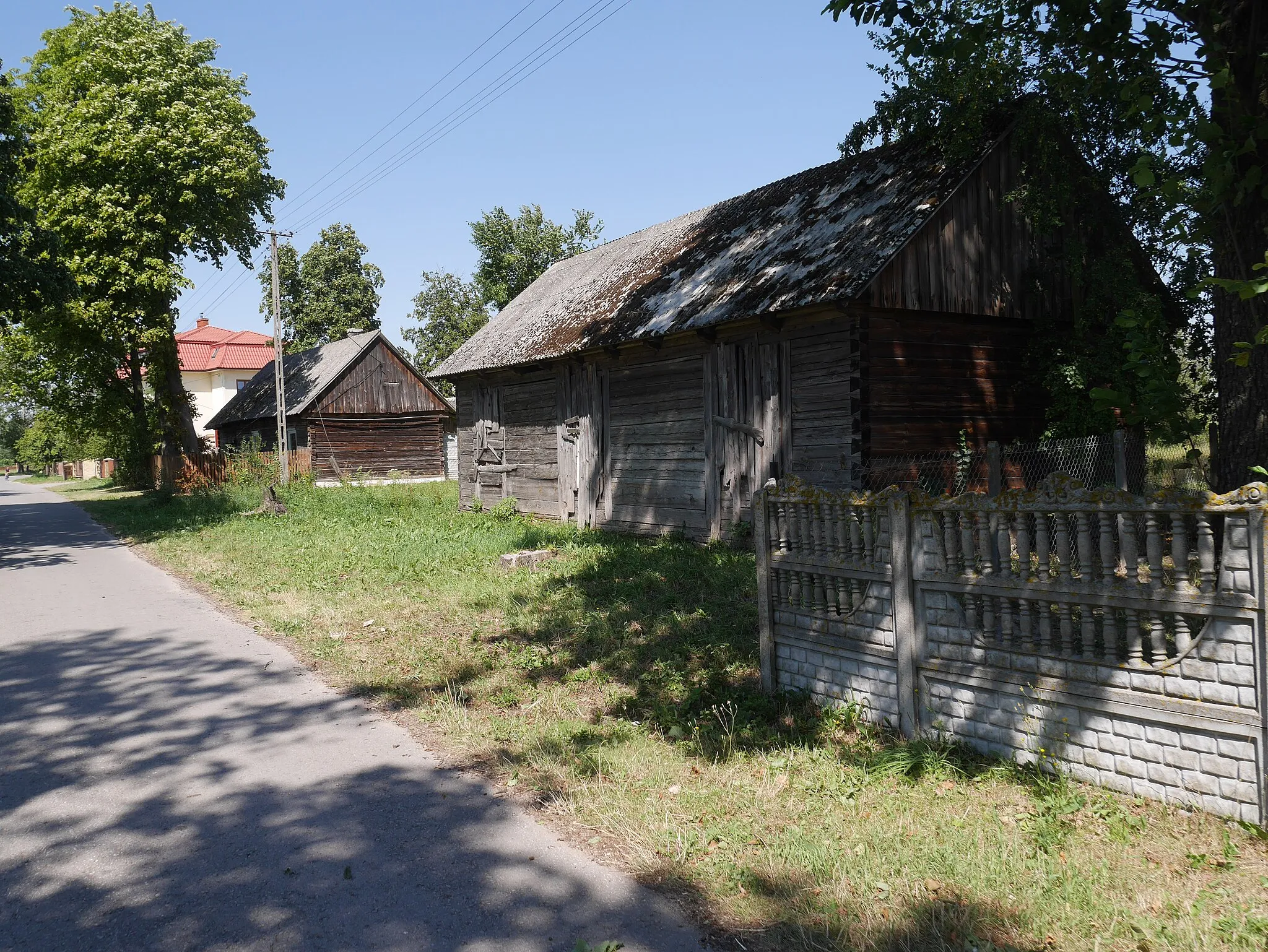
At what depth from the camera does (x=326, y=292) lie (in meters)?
54.3

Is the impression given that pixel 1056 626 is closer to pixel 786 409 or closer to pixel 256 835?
pixel 256 835

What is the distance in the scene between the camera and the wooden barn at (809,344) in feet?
40.0

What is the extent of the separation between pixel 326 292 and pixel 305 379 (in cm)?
1866

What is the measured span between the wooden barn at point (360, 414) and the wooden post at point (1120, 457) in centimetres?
2696

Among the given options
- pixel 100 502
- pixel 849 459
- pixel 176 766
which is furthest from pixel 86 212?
pixel 176 766

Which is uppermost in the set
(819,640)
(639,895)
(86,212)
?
(86,212)

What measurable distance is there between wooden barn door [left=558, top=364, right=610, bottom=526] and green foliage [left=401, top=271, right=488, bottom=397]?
4267cm

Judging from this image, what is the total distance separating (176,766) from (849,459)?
880cm

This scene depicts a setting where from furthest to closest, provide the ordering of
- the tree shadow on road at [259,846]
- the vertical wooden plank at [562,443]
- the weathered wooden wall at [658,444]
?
1. the vertical wooden plank at [562,443]
2. the weathered wooden wall at [658,444]
3. the tree shadow on road at [259,846]

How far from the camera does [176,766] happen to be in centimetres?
548

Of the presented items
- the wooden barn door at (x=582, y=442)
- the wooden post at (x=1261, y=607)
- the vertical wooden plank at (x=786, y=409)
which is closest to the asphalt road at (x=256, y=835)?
the wooden post at (x=1261, y=607)

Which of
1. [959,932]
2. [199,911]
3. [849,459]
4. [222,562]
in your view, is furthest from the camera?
[222,562]

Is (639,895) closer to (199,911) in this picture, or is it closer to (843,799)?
(843,799)

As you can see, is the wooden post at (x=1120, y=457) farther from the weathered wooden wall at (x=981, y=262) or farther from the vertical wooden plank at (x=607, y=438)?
the vertical wooden plank at (x=607, y=438)
